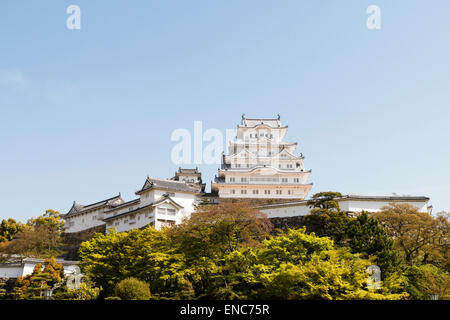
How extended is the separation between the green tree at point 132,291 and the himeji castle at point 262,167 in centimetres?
2498

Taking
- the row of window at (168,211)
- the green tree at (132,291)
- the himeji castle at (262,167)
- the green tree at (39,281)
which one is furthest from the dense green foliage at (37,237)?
the green tree at (132,291)

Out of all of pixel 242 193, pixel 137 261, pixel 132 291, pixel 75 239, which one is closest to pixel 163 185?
pixel 242 193

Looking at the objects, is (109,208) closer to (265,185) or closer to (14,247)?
(14,247)

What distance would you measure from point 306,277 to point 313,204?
40.7ft

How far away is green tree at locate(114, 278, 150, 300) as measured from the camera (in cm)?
1850

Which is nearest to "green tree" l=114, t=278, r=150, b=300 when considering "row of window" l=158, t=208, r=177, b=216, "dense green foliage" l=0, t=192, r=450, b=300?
"dense green foliage" l=0, t=192, r=450, b=300

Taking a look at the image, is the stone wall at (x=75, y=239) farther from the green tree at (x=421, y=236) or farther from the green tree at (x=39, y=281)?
the green tree at (x=421, y=236)

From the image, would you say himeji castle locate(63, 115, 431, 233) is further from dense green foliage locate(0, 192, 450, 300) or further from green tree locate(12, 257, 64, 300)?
green tree locate(12, 257, 64, 300)

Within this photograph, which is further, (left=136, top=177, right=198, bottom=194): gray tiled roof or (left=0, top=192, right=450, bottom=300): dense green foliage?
(left=136, top=177, right=198, bottom=194): gray tiled roof

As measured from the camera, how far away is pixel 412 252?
24.2m

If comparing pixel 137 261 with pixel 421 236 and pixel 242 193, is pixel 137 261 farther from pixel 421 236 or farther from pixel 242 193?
pixel 242 193

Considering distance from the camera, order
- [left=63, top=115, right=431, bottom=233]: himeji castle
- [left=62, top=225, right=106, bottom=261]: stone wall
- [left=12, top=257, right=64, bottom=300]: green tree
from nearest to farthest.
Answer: [left=12, top=257, right=64, bottom=300]: green tree
[left=63, top=115, right=431, bottom=233]: himeji castle
[left=62, top=225, right=106, bottom=261]: stone wall

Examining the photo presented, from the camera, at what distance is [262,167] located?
44.3 meters
